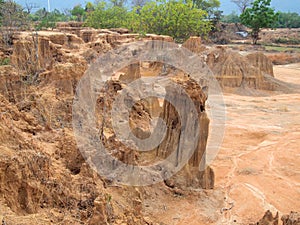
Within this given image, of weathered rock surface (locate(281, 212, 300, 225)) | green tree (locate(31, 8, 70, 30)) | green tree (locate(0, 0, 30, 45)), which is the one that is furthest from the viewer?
green tree (locate(31, 8, 70, 30))

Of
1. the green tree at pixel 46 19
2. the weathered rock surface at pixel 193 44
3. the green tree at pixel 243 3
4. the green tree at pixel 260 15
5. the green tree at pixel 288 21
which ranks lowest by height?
the weathered rock surface at pixel 193 44

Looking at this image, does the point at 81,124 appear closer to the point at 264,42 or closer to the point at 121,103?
the point at 121,103

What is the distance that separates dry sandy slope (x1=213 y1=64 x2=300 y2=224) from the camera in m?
10.1

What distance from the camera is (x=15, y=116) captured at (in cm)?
782

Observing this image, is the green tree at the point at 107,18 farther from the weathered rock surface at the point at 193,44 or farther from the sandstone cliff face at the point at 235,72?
the sandstone cliff face at the point at 235,72

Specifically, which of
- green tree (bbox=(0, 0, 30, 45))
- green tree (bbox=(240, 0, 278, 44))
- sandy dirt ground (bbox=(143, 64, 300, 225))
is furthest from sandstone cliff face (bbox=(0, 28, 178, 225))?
green tree (bbox=(240, 0, 278, 44))

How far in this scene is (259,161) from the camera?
1348 cm

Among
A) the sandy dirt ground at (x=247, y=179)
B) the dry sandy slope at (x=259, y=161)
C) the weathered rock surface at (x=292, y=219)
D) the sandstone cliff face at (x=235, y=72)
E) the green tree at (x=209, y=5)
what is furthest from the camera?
the green tree at (x=209, y=5)

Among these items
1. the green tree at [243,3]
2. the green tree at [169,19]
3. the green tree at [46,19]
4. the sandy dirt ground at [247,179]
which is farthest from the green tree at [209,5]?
the sandy dirt ground at [247,179]

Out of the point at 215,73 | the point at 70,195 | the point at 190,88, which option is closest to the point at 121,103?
the point at 190,88

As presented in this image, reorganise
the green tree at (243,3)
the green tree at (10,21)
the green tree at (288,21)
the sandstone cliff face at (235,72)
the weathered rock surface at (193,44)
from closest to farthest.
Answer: the green tree at (10,21) → the sandstone cliff face at (235,72) → the weathered rock surface at (193,44) → the green tree at (243,3) → the green tree at (288,21)

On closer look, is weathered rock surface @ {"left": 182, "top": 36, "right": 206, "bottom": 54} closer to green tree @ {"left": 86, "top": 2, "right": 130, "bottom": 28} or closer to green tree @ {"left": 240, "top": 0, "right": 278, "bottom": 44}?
green tree @ {"left": 86, "top": 2, "right": 130, "bottom": 28}

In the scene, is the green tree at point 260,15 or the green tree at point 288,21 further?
the green tree at point 288,21

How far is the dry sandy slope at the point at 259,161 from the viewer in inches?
399
